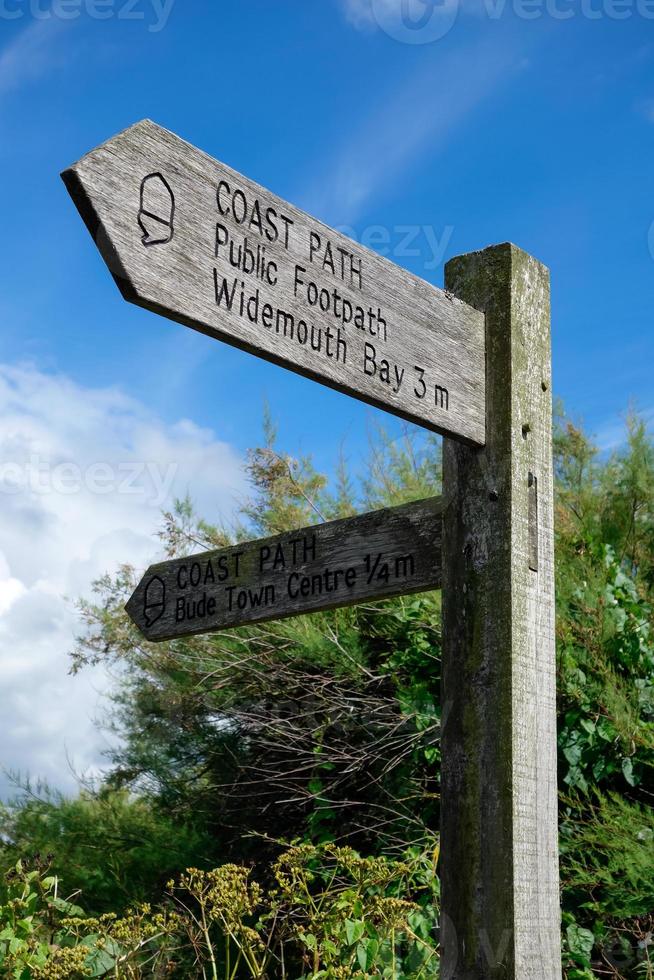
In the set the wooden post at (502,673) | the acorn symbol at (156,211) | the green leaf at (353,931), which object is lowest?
the green leaf at (353,931)

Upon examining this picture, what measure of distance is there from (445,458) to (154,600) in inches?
41.1

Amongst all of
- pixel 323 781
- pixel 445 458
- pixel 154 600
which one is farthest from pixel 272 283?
pixel 323 781

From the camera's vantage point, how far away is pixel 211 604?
329 cm

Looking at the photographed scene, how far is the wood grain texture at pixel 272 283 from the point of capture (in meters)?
2.04

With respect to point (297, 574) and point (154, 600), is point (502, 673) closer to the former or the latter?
point (297, 574)

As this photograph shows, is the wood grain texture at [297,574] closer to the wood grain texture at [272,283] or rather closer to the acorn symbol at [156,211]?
the wood grain texture at [272,283]

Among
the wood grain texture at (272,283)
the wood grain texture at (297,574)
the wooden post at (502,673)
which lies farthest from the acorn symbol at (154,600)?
the wood grain texture at (272,283)

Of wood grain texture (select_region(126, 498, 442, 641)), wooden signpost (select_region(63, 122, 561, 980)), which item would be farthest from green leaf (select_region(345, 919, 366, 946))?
wood grain texture (select_region(126, 498, 442, 641))

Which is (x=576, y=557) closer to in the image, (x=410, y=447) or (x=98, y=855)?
(x=410, y=447)

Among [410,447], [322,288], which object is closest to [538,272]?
[322,288]

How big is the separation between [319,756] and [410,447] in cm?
242

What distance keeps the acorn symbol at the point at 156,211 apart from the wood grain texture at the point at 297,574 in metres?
1.13

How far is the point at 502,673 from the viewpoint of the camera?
271 cm

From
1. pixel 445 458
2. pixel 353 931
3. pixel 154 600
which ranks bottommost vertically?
pixel 353 931
